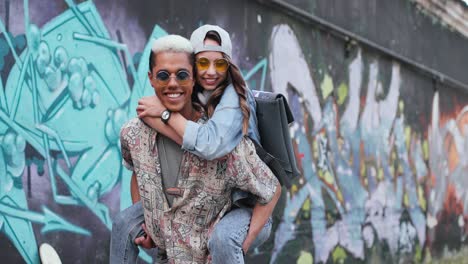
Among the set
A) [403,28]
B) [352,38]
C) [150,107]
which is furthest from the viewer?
[403,28]

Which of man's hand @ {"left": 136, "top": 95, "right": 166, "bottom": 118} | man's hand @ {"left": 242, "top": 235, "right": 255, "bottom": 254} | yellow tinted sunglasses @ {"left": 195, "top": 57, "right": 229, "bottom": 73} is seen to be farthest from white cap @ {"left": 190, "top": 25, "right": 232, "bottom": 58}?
man's hand @ {"left": 242, "top": 235, "right": 255, "bottom": 254}

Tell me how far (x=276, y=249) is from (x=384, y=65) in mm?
4031

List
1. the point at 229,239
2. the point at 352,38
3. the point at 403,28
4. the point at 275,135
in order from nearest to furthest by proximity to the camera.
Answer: the point at 229,239 → the point at 275,135 → the point at 352,38 → the point at 403,28

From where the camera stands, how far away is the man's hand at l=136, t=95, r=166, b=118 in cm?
366

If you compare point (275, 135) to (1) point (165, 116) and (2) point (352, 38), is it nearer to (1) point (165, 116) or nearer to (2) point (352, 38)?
(1) point (165, 116)

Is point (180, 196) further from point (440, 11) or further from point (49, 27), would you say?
point (440, 11)

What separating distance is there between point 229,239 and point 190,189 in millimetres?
308

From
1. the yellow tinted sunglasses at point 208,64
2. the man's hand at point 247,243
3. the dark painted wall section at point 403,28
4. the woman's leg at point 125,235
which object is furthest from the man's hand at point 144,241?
the dark painted wall section at point 403,28

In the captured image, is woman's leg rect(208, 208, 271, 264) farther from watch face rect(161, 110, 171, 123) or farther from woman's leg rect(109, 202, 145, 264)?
watch face rect(161, 110, 171, 123)

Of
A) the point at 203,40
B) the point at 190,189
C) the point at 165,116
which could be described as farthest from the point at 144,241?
the point at 203,40

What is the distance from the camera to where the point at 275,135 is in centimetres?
388

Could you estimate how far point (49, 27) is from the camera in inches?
223

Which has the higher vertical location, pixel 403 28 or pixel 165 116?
pixel 403 28

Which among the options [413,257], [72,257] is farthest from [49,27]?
[413,257]
